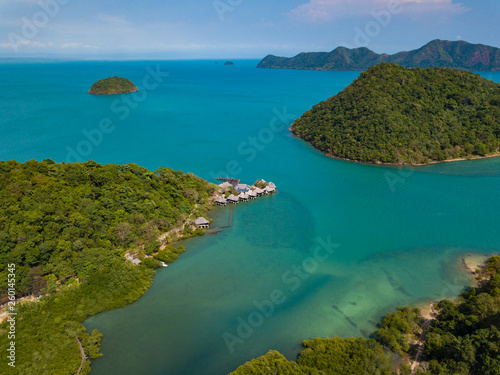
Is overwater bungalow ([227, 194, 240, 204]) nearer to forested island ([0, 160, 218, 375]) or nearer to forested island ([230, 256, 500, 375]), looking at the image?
forested island ([0, 160, 218, 375])

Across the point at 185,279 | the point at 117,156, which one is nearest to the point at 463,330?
the point at 185,279

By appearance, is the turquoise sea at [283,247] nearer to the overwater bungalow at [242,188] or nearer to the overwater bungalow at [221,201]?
the overwater bungalow at [221,201]

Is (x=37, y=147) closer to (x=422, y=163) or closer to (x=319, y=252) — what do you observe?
(x=319, y=252)

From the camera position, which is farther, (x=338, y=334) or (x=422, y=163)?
(x=422, y=163)

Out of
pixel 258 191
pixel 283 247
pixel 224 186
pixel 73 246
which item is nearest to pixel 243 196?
pixel 258 191

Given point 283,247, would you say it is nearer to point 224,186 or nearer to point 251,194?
point 251,194

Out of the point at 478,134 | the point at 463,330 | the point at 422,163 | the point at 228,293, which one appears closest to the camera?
the point at 463,330

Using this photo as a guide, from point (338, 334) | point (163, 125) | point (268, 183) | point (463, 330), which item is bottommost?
point (338, 334)
